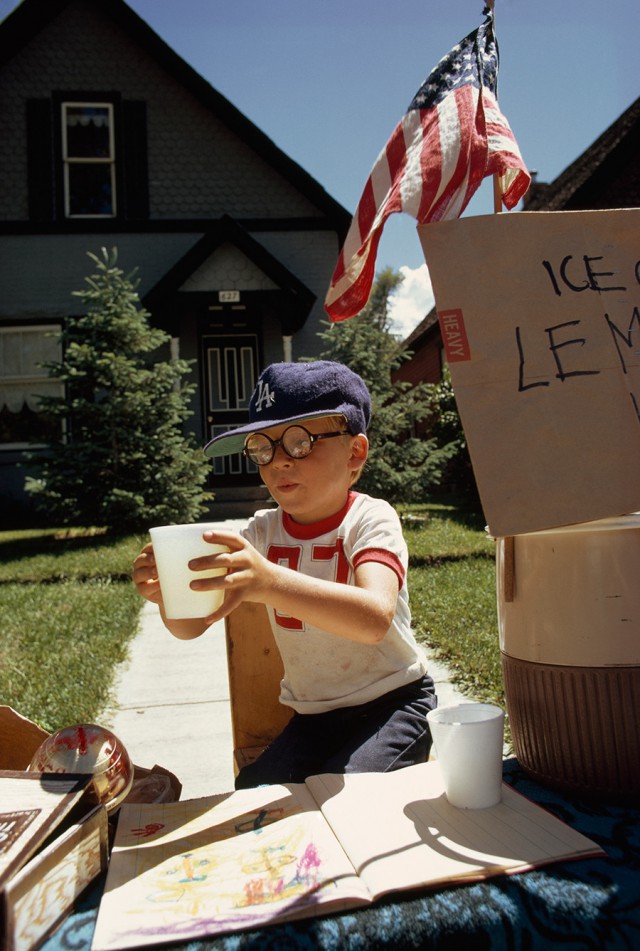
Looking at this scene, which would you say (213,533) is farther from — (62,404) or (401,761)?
(62,404)

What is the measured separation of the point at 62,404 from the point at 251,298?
3796 mm

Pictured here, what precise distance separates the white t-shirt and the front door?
11.1 meters

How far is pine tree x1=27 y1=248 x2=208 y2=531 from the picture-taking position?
9.34 meters

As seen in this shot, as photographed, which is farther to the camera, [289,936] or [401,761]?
[401,761]

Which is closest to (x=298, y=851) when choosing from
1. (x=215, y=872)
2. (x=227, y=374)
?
(x=215, y=872)

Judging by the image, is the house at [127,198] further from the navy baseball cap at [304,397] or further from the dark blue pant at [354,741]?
the dark blue pant at [354,741]

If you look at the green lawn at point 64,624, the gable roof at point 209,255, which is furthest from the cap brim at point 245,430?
the gable roof at point 209,255

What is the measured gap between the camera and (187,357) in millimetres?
12852

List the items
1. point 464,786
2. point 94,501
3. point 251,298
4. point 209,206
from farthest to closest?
point 209,206 < point 251,298 < point 94,501 < point 464,786

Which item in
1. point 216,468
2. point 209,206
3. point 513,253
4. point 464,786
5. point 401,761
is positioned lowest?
point 401,761

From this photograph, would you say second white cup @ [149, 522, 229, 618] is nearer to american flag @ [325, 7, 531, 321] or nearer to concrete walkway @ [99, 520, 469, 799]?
american flag @ [325, 7, 531, 321]

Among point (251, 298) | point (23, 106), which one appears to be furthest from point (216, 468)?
point (23, 106)

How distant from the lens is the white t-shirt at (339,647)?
1954mm

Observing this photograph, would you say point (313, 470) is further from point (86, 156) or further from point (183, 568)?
point (86, 156)
